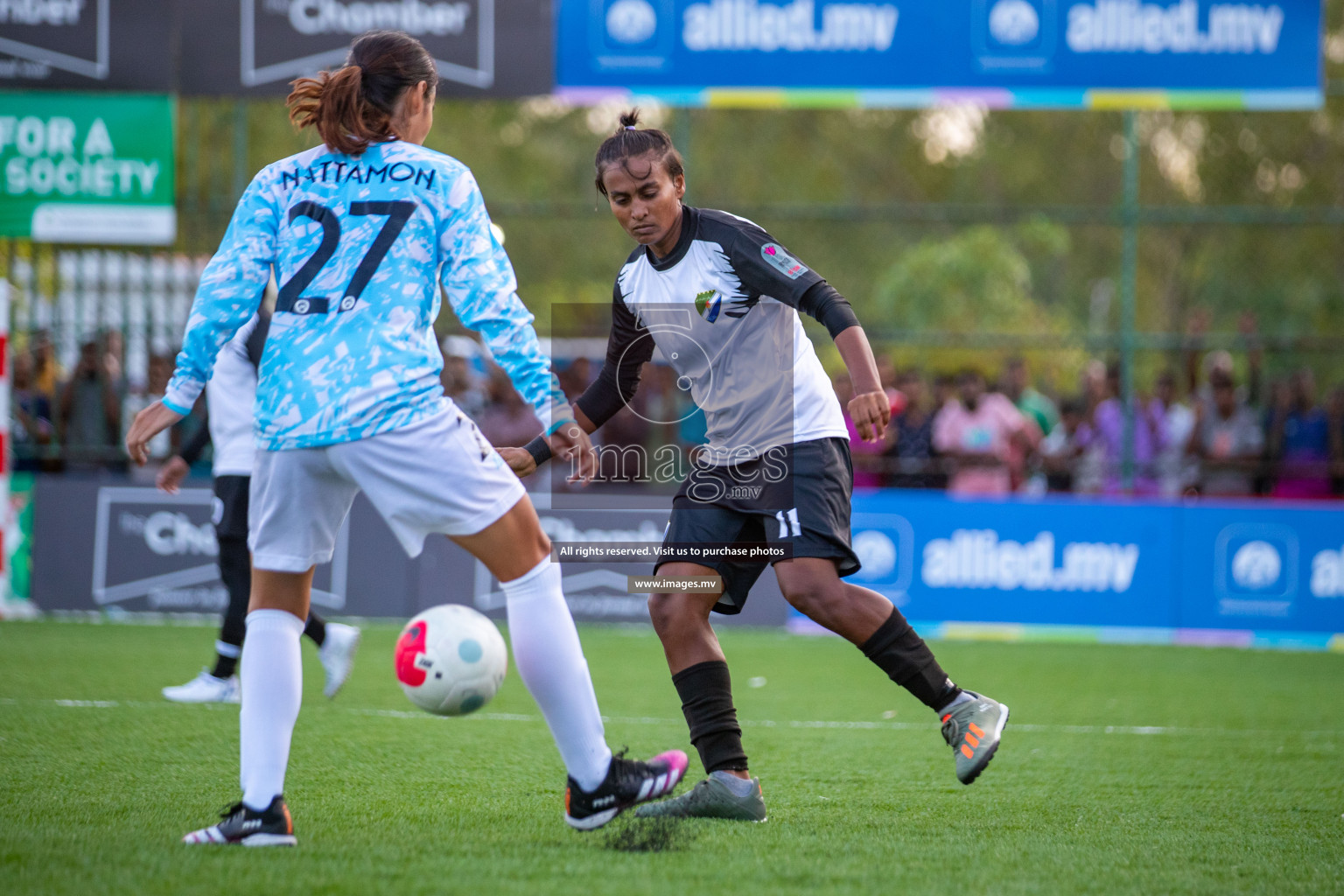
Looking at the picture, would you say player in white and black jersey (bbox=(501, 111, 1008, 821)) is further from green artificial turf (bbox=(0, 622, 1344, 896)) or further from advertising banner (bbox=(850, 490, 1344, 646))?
advertising banner (bbox=(850, 490, 1344, 646))

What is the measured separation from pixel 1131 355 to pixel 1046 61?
2.56 meters

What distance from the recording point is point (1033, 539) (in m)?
10.7

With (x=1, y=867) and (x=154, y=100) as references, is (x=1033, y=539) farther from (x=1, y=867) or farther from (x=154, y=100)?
(x=1, y=867)

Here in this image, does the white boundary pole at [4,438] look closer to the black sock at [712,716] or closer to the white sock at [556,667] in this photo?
the black sock at [712,716]

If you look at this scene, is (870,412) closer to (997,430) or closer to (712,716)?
(712,716)

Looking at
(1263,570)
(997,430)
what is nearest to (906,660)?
(1263,570)

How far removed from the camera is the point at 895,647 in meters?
4.12

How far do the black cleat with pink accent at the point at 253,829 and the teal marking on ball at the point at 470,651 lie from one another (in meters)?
0.68

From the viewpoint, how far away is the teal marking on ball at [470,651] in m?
3.91

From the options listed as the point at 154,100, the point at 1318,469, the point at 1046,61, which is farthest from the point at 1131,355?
the point at 154,100

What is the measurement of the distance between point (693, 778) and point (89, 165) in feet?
27.1

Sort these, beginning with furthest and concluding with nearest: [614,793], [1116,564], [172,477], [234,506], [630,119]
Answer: [1116,564] → [234,506] → [172,477] → [630,119] → [614,793]

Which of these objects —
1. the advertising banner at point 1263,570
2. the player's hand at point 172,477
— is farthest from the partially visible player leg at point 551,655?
the advertising banner at point 1263,570

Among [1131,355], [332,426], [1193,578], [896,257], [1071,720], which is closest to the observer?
[332,426]
